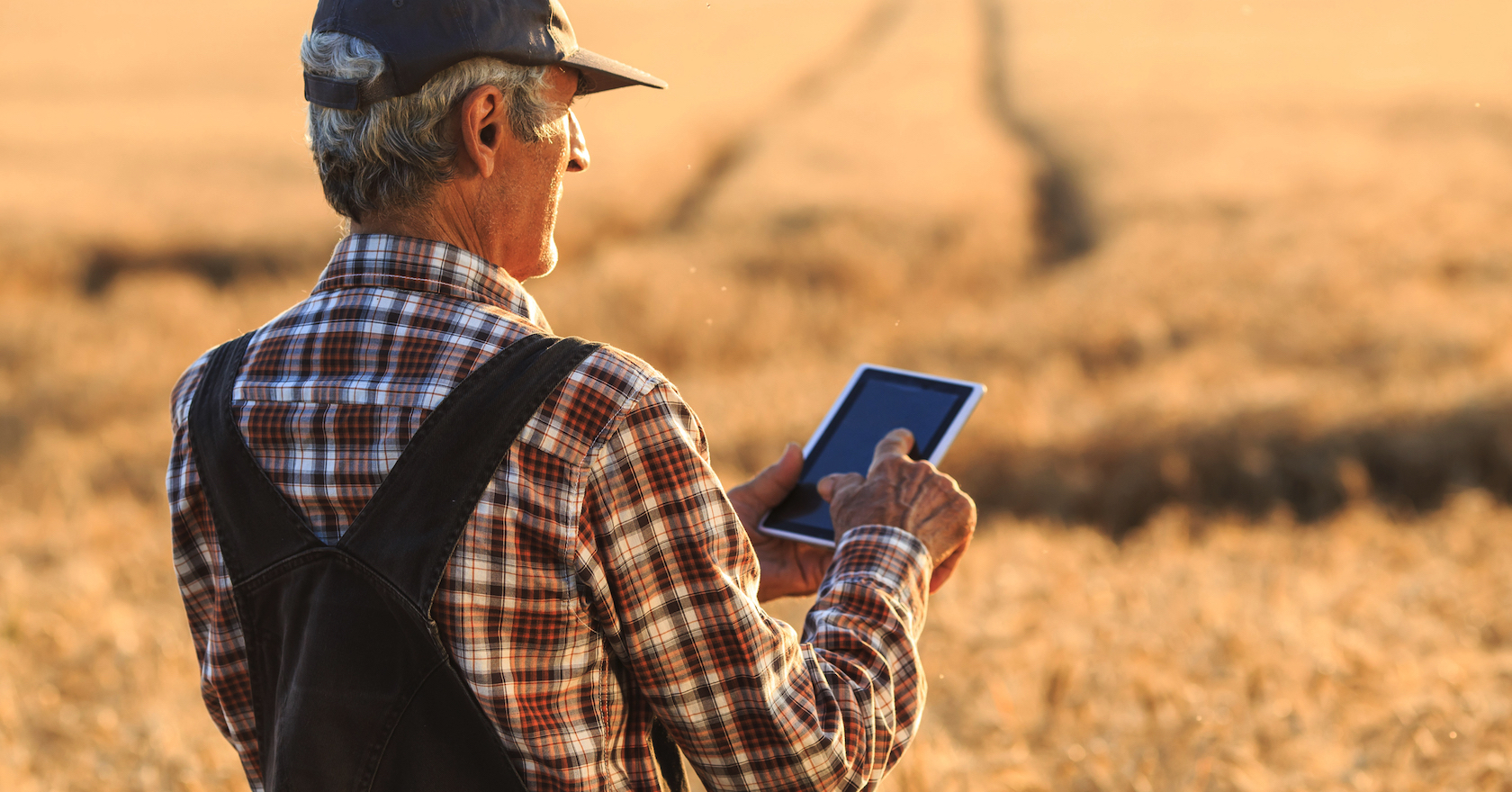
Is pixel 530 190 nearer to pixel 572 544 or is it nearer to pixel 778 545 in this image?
pixel 572 544

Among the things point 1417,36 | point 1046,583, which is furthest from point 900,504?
point 1417,36

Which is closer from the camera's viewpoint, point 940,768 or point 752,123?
point 940,768

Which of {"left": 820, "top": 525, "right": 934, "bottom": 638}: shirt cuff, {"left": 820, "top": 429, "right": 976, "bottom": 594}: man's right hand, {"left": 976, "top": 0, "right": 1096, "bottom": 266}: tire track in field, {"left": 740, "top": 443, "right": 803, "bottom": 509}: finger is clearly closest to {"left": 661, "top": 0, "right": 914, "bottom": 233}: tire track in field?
{"left": 976, "top": 0, "right": 1096, "bottom": 266}: tire track in field

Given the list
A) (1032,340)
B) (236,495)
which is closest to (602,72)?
(236,495)

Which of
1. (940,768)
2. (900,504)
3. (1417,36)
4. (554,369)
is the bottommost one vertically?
(1417,36)

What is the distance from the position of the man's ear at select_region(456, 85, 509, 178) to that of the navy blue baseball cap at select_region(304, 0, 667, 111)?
0.05 m

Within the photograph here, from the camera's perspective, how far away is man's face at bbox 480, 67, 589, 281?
5.02 ft

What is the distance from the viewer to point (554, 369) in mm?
1272

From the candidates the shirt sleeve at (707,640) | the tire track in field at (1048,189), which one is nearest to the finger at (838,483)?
the shirt sleeve at (707,640)

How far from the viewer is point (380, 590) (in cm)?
132

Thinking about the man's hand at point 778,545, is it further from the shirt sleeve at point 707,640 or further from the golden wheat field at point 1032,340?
the golden wheat field at point 1032,340

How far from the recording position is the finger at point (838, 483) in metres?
1.75

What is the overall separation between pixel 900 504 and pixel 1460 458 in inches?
237

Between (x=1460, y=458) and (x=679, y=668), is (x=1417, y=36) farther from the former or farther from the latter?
(x=679, y=668)
